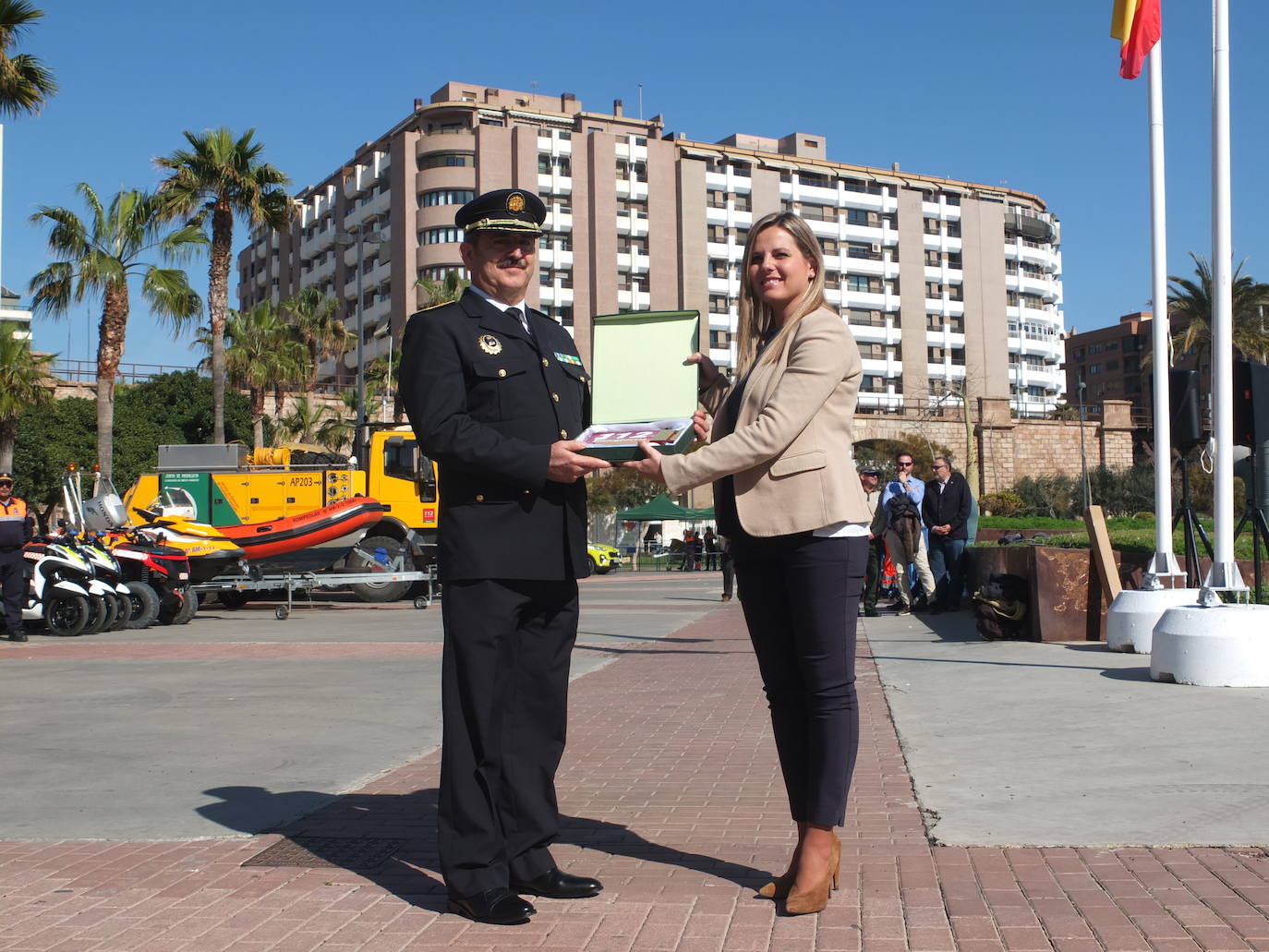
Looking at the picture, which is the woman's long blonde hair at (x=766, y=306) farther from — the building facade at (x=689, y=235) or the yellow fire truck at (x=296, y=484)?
the building facade at (x=689, y=235)

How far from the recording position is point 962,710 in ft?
23.1

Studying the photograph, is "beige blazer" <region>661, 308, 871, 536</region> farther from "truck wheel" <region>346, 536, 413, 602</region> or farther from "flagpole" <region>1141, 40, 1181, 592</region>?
"truck wheel" <region>346, 536, 413, 602</region>

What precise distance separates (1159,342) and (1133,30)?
245 cm

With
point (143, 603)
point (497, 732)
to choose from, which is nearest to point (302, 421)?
point (143, 603)

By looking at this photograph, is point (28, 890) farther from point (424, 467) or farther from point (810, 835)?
point (424, 467)

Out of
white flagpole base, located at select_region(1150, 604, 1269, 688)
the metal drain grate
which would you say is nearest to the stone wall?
white flagpole base, located at select_region(1150, 604, 1269, 688)

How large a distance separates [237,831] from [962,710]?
410 cm

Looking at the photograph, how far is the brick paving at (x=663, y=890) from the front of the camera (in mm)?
3184

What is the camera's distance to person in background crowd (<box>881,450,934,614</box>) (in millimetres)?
14391

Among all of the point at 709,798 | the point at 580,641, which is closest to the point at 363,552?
the point at 580,641

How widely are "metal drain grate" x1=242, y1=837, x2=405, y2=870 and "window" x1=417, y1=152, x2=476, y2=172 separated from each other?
263ft

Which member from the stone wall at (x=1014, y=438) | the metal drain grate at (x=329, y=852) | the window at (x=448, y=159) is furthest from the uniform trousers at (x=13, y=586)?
the window at (x=448, y=159)

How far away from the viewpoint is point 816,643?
11.5 ft

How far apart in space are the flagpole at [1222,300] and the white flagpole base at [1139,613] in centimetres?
98
